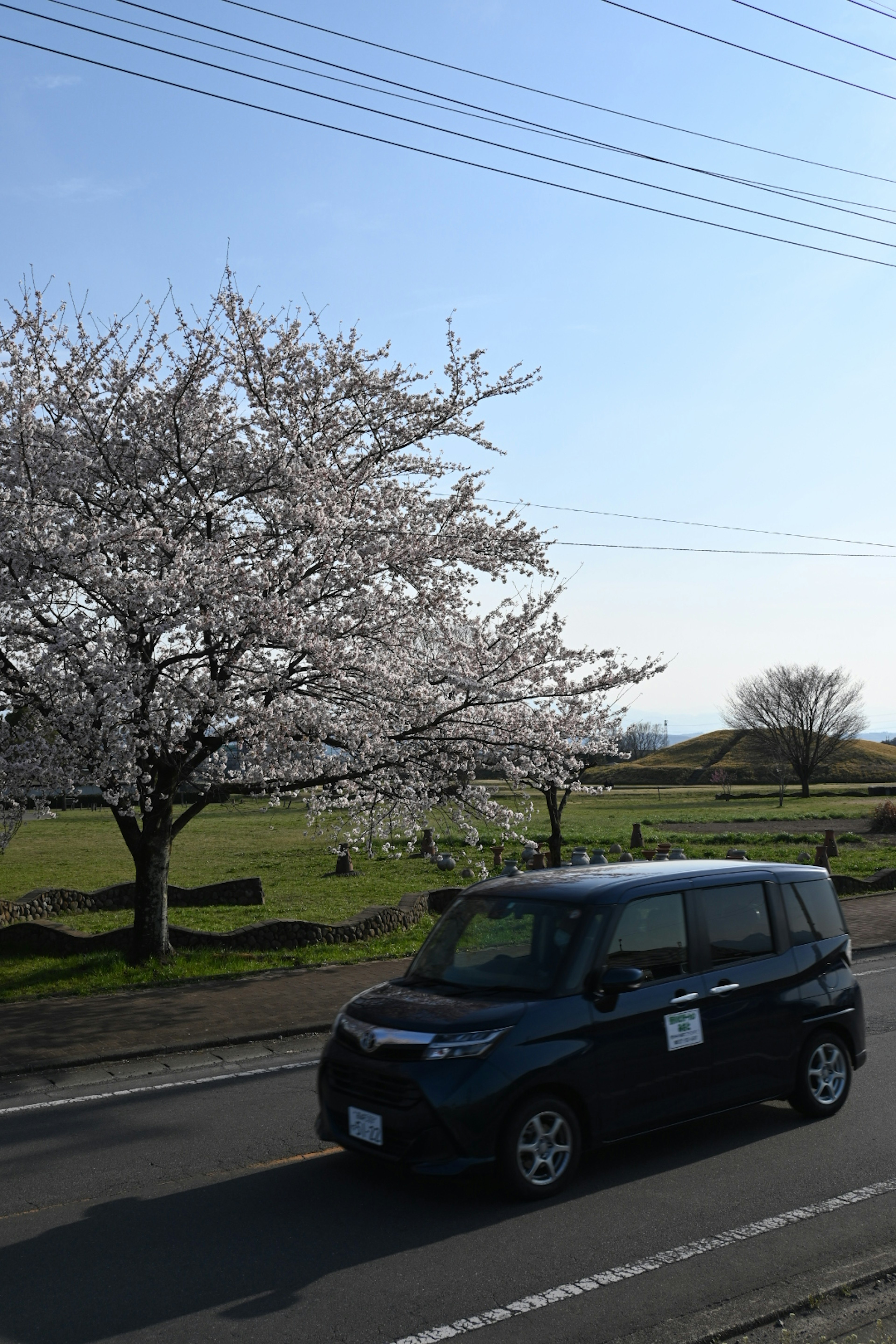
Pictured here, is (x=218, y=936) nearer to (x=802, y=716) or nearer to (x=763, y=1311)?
(x=763, y=1311)

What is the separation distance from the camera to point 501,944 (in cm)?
656

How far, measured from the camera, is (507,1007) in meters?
5.84

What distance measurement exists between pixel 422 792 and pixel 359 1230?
9.32 metres

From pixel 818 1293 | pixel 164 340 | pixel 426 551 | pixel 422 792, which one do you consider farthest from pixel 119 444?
pixel 818 1293

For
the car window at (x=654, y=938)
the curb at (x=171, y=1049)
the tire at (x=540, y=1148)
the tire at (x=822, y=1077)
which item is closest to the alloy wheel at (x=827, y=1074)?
the tire at (x=822, y=1077)

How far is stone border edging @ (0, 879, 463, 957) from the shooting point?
14.8 metres

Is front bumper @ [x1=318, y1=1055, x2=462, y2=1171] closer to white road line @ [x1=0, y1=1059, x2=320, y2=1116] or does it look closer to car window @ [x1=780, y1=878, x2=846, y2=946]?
white road line @ [x1=0, y1=1059, x2=320, y2=1116]

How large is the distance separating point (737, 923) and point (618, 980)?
1328 mm

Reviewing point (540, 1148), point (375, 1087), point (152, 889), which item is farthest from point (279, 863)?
point (540, 1148)

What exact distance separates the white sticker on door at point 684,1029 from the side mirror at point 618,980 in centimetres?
40

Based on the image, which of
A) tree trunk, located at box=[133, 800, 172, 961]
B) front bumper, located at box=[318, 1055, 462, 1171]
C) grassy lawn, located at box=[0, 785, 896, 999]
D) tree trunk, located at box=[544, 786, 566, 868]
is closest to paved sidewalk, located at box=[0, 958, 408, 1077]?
grassy lawn, located at box=[0, 785, 896, 999]

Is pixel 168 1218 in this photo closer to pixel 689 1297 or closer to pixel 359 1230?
pixel 359 1230

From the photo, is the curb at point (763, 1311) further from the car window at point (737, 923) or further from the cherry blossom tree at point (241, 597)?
the cherry blossom tree at point (241, 597)

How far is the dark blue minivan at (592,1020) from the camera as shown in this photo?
18.3 feet
